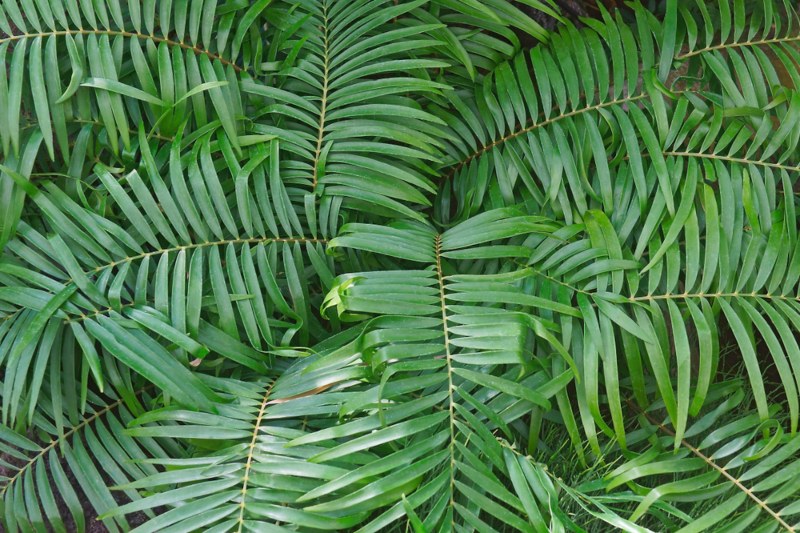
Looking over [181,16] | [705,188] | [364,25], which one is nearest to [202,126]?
[181,16]

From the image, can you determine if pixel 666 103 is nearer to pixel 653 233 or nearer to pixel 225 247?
pixel 653 233

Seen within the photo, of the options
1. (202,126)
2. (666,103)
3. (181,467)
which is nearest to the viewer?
(181,467)

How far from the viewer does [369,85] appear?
1.15 meters

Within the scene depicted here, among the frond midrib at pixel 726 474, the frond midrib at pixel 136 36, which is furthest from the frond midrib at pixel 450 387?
the frond midrib at pixel 136 36

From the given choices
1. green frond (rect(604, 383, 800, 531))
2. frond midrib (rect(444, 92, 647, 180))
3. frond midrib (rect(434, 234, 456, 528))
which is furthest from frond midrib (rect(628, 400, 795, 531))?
frond midrib (rect(444, 92, 647, 180))

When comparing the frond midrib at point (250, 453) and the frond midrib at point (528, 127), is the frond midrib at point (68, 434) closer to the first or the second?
the frond midrib at point (250, 453)

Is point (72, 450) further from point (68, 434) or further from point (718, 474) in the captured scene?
point (718, 474)

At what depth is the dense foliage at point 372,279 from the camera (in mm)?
909

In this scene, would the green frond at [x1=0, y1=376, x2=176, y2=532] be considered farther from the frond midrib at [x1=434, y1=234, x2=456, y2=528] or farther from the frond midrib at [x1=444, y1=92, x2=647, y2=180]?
the frond midrib at [x1=444, y1=92, x2=647, y2=180]

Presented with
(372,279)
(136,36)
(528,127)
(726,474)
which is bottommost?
(726,474)

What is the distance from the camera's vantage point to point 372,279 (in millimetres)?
967

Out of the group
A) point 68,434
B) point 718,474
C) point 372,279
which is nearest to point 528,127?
point 372,279

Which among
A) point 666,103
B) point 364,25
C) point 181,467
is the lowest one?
point 181,467

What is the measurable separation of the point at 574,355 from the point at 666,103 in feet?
1.62
